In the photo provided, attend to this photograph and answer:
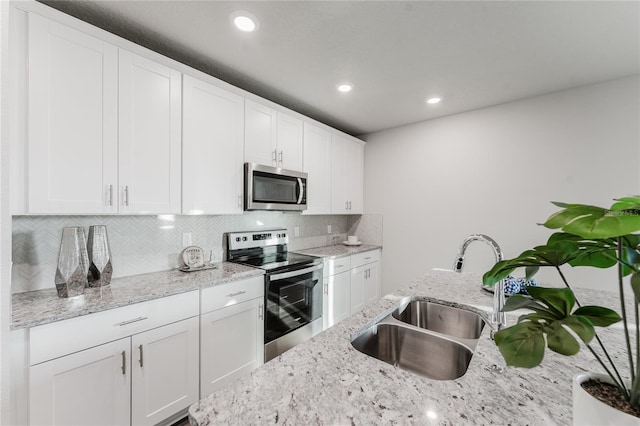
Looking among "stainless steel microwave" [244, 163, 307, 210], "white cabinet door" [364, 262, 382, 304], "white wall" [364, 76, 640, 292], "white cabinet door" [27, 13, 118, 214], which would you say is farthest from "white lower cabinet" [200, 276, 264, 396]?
"white wall" [364, 76, 640, 292]

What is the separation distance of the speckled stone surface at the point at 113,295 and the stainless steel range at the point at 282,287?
25 centimetres

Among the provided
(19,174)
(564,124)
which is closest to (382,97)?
(564,124)

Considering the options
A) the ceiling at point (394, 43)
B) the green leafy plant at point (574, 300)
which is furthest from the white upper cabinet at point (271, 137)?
the green leafy plant at point (574, 300)

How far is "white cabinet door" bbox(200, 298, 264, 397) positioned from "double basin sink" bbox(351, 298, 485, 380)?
112cm

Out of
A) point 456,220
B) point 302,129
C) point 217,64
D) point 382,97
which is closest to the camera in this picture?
point 217,64

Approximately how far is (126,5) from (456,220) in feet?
11.1

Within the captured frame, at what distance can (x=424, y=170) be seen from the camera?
3.29 m

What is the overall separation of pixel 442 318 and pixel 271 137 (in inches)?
79.6

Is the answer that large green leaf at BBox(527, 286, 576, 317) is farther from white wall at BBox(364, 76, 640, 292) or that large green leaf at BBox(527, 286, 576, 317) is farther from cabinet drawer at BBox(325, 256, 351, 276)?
white wall at BBox(364, 76, 640, 292)

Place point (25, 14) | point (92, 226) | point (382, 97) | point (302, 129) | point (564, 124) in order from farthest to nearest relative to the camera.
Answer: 1. point (302, 129)
2. point (382, 97)
3. point (564, 124)
4. point (92, 226)
5. point (25, 14)

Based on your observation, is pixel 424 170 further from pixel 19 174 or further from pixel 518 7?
pixel 19 174

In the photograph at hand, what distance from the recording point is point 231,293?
1.87 meters

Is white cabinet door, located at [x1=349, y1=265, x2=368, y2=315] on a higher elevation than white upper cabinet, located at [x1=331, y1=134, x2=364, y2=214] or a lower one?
lower

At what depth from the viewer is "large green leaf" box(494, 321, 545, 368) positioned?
17.0 inches
